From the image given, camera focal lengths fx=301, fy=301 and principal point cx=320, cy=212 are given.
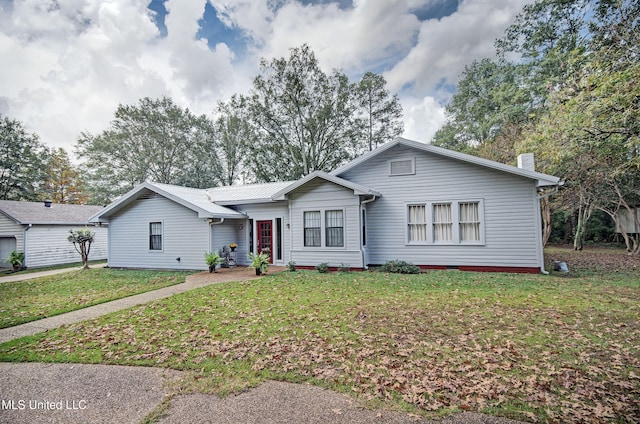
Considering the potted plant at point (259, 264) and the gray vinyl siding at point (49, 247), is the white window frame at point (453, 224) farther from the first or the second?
the gray vinyl siding at point (49, 247)

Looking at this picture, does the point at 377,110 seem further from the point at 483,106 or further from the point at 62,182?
the point at 62,182

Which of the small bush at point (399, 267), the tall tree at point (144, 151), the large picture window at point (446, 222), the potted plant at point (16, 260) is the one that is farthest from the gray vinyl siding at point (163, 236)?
the tall tree at point (144, 151)

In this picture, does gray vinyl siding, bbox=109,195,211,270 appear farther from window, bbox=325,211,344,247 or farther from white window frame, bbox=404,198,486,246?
white window frame, bbox=404,198,486,246

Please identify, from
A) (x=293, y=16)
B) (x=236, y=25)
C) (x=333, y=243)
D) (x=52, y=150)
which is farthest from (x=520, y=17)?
(x=52, y=150)

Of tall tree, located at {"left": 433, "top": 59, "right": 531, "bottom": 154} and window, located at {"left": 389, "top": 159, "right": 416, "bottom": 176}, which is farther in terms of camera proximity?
tall tree, located at {"left": 433, "top": 59, "right": 531, "bottom": 154}

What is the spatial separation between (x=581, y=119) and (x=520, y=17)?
59.4 ft

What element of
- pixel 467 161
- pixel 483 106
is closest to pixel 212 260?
pixel 467 161

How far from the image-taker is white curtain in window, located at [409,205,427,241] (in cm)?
1202

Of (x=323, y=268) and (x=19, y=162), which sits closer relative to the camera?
(x=323, y=268)

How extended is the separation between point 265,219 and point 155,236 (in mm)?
5379

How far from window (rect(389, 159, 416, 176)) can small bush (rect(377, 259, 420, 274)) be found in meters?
3.60

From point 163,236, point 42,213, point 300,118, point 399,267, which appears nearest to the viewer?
point 399,267

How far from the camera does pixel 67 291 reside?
949 centimetres

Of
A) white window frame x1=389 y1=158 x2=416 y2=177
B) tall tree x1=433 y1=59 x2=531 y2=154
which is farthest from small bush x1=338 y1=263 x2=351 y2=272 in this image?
tall tree x1=433 y1=59 x2=531 y2=154
